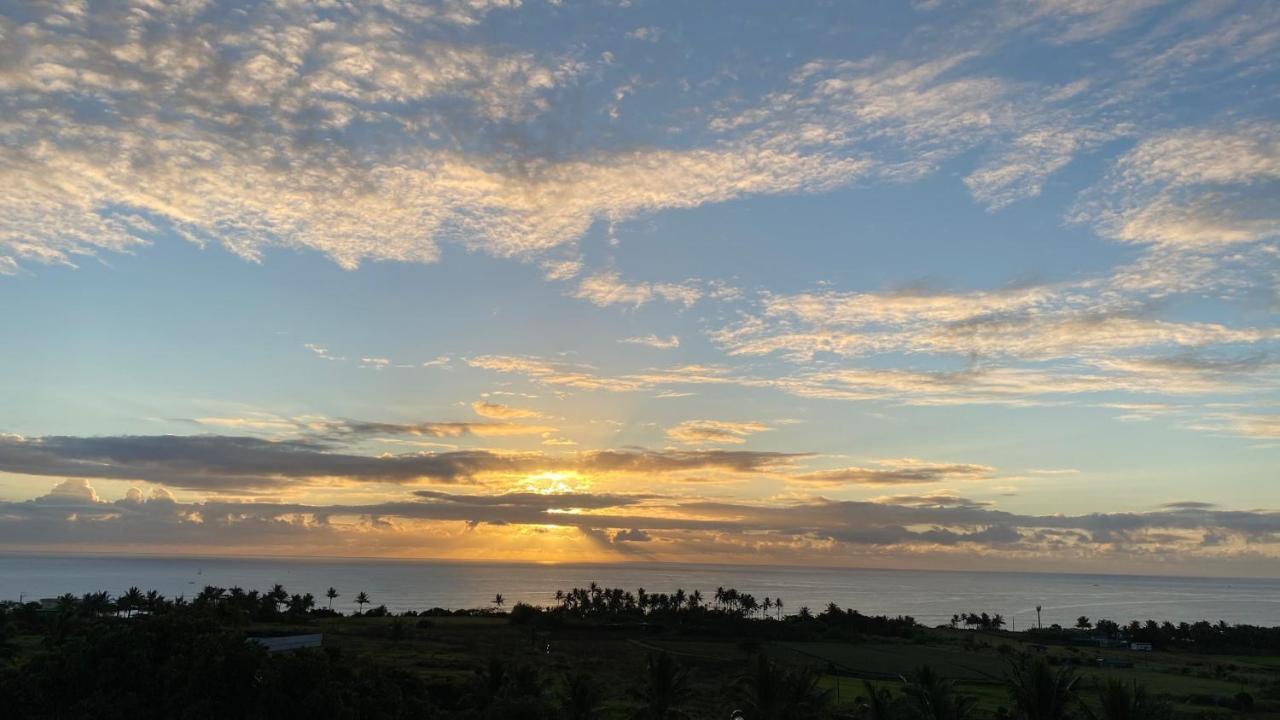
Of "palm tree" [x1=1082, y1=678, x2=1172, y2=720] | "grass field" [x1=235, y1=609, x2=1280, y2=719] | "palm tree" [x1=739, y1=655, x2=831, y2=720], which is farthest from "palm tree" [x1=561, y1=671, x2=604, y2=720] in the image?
"palm tree" [x1=1082, y1=678, x2=1172, y2=720]

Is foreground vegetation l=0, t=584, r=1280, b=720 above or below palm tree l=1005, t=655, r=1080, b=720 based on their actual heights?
below

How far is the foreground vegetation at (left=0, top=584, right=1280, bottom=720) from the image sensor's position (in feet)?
151

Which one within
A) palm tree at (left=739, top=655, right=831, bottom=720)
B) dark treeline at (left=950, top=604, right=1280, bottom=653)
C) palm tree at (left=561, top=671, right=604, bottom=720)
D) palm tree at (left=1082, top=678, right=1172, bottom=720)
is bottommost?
dark treeline at (left=950, top=604, right=1280, bottom=653)

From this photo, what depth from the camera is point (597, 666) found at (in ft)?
399

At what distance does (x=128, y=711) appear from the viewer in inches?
1737

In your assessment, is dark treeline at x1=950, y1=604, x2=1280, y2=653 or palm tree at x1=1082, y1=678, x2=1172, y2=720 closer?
palm tree at x1=1082, y1=678, x2=1172, y2=720

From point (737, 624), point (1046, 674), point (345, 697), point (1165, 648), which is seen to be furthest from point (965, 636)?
point (345, 697)

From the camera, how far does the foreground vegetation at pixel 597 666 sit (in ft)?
151

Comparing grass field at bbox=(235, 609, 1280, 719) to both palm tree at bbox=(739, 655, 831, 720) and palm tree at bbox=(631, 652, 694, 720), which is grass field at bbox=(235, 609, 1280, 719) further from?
palm tree at bbox=(739, 655, 831, 720)

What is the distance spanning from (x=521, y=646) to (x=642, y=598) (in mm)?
54220

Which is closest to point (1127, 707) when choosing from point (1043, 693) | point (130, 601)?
point (1043, 693)

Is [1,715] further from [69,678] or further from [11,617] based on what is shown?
[11,617]

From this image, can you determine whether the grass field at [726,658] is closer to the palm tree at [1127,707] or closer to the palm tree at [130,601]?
the palm tree at [130,601]

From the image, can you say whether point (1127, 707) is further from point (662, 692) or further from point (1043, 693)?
point (662, 692)
